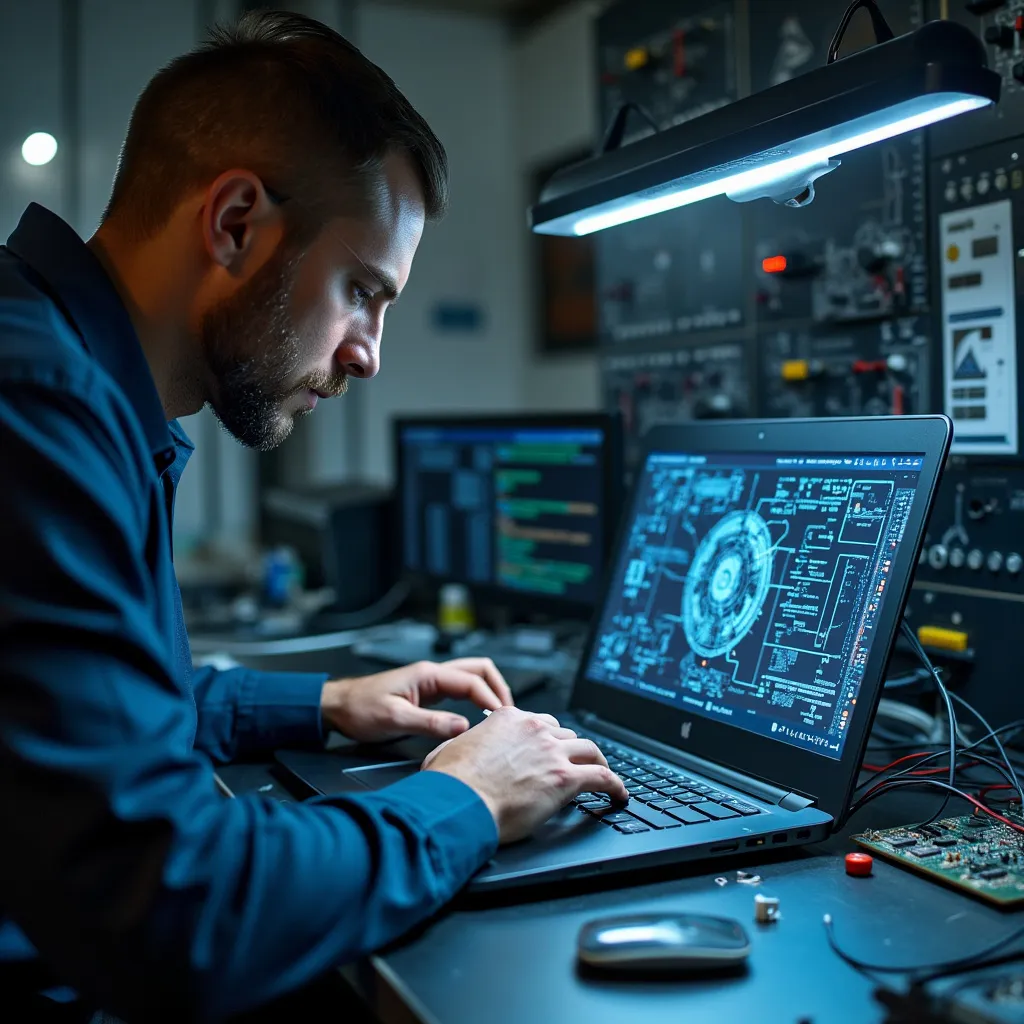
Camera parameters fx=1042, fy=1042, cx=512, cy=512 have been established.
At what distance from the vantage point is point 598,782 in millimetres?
887

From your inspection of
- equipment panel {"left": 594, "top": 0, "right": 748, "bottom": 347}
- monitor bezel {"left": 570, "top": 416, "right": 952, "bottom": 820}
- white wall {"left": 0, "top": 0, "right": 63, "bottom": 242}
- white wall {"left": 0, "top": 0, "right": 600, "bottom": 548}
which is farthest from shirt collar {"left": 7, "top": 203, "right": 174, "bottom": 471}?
white wall {"left": 0, "top": 0, "right": 600, "bottom": 548}

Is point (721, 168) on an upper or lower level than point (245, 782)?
upper

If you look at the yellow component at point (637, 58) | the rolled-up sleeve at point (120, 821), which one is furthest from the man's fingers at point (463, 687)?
the yellow component at point (637, 58)

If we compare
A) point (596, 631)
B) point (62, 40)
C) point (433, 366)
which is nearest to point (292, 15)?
point (596, 631)

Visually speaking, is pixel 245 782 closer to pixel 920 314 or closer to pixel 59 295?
pixel 59 295

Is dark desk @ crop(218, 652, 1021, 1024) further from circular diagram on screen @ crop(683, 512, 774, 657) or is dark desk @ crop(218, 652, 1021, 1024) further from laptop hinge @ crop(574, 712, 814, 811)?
circular diagram on screen @ crop(683, 512, 774, 657)

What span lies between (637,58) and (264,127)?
1.18m

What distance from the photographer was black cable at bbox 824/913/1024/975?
0.66 m

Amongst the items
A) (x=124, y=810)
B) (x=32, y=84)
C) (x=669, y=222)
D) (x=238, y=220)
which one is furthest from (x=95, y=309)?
(x=32, y=84)

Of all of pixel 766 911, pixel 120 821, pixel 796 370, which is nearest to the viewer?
pixel 120 821

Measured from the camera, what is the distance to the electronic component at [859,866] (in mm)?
823

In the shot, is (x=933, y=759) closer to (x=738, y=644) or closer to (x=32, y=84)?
(x=738, y=644)

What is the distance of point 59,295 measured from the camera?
0.85 m

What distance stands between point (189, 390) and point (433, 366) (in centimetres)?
289
